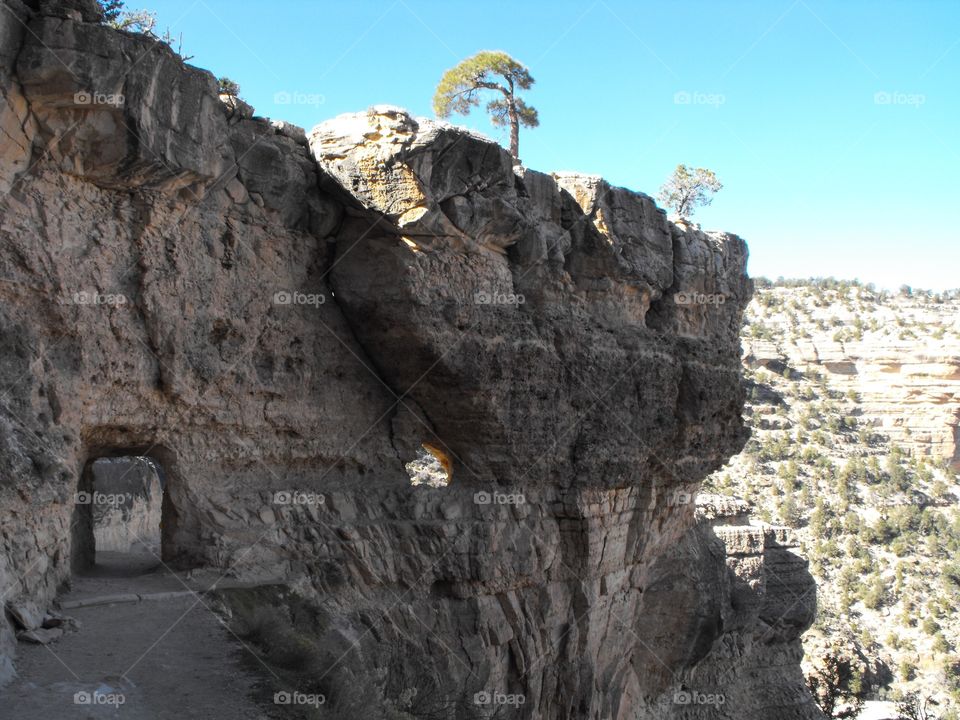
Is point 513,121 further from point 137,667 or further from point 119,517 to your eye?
point 137,667

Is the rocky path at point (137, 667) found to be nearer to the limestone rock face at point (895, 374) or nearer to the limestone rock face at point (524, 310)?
the limestone rock face at point (524, 310)

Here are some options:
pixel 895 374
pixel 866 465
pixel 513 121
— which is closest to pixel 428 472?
pixel 513 121

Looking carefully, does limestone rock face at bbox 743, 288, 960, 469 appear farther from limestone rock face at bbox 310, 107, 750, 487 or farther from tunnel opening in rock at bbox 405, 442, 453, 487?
limestone rock face at bbox 310, 107, 750, 487

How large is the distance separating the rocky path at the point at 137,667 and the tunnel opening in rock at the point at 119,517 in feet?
3.54

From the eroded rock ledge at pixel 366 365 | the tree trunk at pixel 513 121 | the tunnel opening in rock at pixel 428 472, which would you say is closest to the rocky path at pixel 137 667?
the eroded rock ledge at pixel 366 365

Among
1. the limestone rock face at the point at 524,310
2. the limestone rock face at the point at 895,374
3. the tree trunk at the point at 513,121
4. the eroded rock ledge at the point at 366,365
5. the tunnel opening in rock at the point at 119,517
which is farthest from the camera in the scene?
the limestone rock face at the point at 895,374

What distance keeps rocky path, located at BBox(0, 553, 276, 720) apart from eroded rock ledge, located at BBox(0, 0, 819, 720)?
58cm

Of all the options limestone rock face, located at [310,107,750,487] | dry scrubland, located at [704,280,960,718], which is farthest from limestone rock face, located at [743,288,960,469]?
limestone rock face, located at [310,107,750,487]

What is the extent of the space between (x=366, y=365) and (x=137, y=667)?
20.6 feet

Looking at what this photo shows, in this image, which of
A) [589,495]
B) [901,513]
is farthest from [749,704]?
[901,513]

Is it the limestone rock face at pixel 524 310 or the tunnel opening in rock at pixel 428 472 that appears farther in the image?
the tunnel opening in rock at pixel 428 472

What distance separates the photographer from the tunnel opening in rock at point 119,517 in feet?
38.8

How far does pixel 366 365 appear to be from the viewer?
14.1 meters

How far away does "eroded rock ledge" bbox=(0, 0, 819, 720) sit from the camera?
32.9 feet
